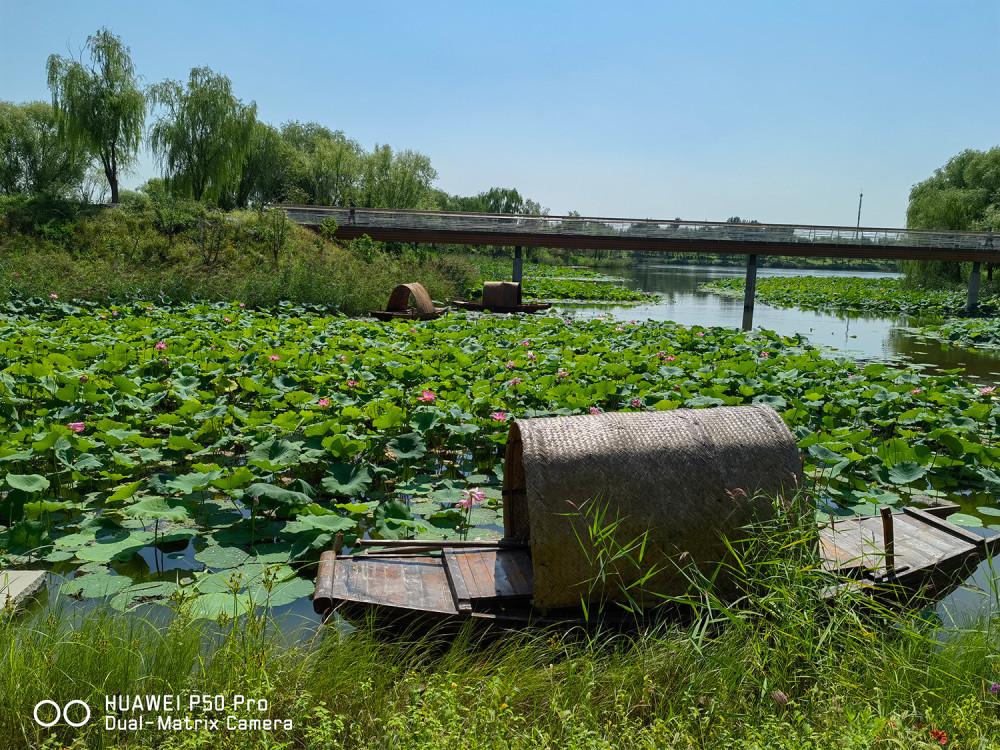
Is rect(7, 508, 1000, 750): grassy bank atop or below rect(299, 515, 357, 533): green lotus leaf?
below

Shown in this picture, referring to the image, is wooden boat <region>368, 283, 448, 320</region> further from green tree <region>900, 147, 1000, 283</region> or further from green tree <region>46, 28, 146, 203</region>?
green tree <region>900, 147, 1000, 283</region>

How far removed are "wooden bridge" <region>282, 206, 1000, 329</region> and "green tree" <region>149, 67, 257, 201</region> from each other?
14.4 ft

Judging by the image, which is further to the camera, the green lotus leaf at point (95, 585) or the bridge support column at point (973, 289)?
the bridge support column at point (973, 289)

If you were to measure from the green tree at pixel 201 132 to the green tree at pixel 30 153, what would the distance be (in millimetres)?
14480

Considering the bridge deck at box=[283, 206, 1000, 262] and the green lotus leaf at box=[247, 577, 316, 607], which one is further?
the bridge deck at box=[283, 206, 1000, 262]

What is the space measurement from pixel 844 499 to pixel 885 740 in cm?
314

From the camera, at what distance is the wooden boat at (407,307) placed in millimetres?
14555

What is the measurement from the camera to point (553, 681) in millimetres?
2652

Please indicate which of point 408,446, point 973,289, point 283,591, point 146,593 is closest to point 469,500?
point 408,446

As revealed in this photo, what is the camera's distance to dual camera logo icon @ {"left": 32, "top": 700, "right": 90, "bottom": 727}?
86.0 inches

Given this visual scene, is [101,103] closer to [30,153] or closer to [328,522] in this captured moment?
[30,153]

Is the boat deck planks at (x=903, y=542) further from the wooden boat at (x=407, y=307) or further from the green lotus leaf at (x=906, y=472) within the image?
the wooden boat at (x=407, y=307)

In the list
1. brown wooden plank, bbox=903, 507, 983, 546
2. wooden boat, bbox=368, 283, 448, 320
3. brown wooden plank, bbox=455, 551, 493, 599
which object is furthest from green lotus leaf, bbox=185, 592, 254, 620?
wooden boat, bbox=368, 283, 448, 320

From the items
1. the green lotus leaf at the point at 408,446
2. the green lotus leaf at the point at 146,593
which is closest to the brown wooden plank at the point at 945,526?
the green lotus leaf at the point at 408,446
